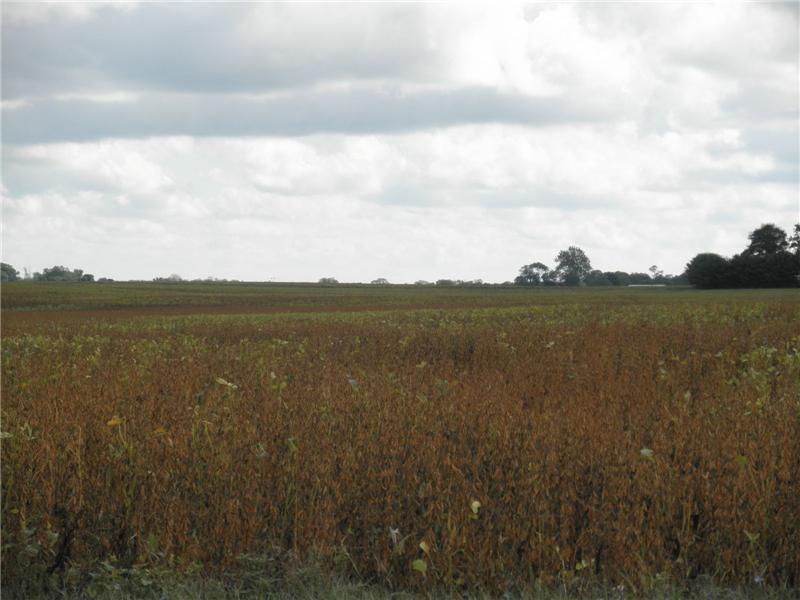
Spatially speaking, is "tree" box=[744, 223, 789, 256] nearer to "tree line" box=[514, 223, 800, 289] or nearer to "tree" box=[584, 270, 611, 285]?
"tree line" box=[514, 223, 800, 289]

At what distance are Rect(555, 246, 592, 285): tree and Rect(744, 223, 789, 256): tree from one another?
129 ft

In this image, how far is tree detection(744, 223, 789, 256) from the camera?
88062 mm

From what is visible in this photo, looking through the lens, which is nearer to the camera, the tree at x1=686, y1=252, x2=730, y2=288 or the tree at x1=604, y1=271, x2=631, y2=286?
the tree at x1=686, y1=252, x2=730, y2=288

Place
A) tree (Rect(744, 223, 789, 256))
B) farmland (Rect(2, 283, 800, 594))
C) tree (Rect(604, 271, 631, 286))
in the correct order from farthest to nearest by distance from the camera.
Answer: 1. tree (Rect(604, 271, 631, 286))
2. tree (Rect(744, 223, 789, 256))
3. farmland (Rect(2, 283, 800, 594))

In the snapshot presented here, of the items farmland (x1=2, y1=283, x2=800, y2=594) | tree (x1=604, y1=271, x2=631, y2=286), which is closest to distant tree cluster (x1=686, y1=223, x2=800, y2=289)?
tree (x1=604, y1=271, x2=631, y2=286)

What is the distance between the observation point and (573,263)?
130125mm

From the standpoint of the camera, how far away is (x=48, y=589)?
4047 millimetres

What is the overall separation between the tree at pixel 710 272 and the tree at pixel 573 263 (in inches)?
1769

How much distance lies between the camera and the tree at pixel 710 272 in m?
78.2

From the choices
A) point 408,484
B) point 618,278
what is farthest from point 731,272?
point 408,484

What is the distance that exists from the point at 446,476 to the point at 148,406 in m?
2.90

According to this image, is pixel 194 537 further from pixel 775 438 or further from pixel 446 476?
pixel 775 438

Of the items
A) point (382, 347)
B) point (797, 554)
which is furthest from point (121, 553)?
point (382, 347)

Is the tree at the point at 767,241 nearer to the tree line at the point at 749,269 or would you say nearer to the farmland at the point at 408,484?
the tree line at the point at 749,269
